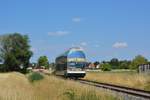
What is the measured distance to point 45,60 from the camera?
174 meters

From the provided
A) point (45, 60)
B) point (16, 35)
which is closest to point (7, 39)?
point (16, 35)

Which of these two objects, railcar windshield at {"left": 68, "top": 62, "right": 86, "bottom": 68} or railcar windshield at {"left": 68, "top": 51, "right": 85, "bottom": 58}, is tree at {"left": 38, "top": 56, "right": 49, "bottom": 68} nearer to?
railcar windshield at {"left": 68, "top": 51, "right": 85, "bottom": 58}

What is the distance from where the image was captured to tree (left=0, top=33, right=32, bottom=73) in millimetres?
103062

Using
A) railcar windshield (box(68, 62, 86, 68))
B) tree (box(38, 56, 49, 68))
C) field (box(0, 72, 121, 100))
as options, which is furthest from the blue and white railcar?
tree (box(38, 56, 49, 68))

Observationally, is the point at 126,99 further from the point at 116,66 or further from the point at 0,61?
the point at 116,66

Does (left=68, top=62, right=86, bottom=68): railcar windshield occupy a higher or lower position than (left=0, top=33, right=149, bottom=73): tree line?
lower

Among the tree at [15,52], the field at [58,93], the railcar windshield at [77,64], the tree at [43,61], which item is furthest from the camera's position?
the tree at [43,61]

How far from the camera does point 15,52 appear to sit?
341 feet

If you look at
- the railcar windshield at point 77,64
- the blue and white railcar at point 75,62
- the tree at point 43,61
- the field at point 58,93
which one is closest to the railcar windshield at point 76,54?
the blue and white railcar at point 75,62

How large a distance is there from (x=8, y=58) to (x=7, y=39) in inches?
262

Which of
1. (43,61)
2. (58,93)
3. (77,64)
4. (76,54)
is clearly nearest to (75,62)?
(77,64)

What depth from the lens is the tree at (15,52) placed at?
103062mm

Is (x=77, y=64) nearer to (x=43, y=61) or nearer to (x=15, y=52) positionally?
(x=15, y=52)

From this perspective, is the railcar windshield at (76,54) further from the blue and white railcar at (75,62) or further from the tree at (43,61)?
the tree at (43,61)
